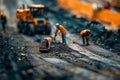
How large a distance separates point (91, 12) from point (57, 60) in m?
18.6

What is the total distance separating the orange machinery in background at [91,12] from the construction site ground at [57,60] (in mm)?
5698

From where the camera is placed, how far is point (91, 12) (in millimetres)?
38969

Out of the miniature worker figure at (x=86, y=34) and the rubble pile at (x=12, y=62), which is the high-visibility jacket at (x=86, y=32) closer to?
the miniature worker figure at (x=86, y=34)

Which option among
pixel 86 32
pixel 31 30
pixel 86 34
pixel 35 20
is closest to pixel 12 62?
pixel 86 32

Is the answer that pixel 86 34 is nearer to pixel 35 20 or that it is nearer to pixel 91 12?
pixel 35 20

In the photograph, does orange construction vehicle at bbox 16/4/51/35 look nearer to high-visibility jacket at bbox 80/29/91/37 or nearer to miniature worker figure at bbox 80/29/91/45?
miniature worker figure at bbox 80/29/91/45

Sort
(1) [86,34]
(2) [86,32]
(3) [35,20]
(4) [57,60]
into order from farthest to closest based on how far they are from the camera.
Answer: (3) [35,20]
(1) [86,34]
(2) [86,32]
(4) [57,60]

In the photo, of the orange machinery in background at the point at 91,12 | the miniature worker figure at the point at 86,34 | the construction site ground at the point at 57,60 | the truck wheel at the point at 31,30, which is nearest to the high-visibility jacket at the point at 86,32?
the miniature worker figure at the point at 86,34

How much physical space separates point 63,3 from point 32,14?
1605cm

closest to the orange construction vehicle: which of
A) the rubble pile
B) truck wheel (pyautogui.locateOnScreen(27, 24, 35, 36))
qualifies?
truck wheel (pyautogui.locateOnScreen(27, 24, 35, 36))

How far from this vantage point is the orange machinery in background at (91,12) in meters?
35.2

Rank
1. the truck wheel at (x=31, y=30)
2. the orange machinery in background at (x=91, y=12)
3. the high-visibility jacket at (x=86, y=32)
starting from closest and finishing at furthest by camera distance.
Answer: the high-visibility jacket at (x=86, y=32) < the truck wheel at (x=31, y=30) < the orange machinery in background at (x=91, y=12)

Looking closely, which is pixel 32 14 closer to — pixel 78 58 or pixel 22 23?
pixel 22 23

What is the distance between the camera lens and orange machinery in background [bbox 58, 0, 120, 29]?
35.2 m
